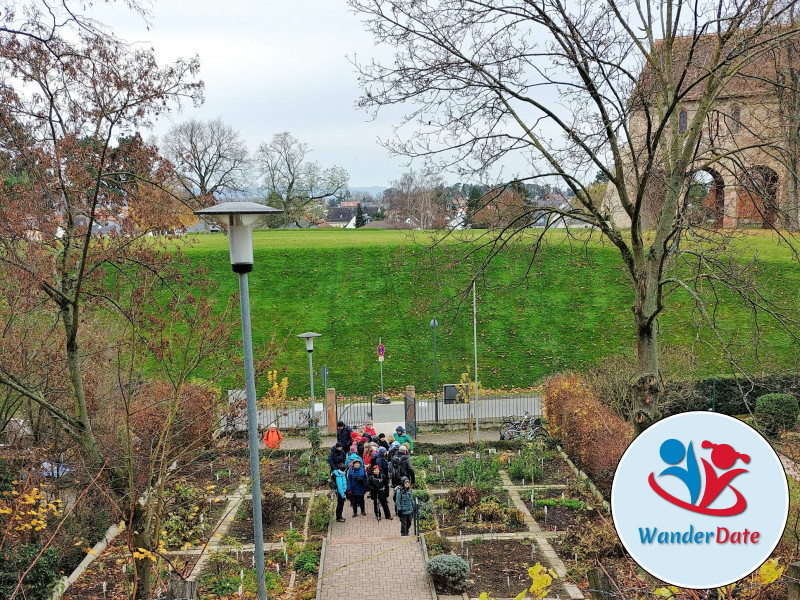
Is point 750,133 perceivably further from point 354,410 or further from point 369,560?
point 354,410

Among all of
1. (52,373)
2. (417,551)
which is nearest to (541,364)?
(417,551)

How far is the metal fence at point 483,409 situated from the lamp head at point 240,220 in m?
14.8

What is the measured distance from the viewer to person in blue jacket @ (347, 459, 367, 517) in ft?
44.4

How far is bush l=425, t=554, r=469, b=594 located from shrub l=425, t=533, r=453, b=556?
120 centimetres

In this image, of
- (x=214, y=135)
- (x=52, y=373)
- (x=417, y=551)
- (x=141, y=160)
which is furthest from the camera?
(x=214, y=135)

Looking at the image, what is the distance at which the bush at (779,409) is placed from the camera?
18312mm

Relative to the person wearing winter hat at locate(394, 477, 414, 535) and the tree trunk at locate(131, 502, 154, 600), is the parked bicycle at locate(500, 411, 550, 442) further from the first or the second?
the tree trunk at locate(131, 502, 154, 600)

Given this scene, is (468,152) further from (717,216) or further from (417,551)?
(417,551)

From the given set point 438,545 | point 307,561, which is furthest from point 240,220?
point 438,545

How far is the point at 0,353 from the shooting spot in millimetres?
11164

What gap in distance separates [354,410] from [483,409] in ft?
14.3

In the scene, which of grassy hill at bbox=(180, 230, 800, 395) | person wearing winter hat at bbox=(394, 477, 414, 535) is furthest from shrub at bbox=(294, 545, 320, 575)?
grassy hill at bbox=(180, 230, 800, 395)

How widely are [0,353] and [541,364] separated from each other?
1968cm

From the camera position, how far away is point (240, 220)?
7.07 m
